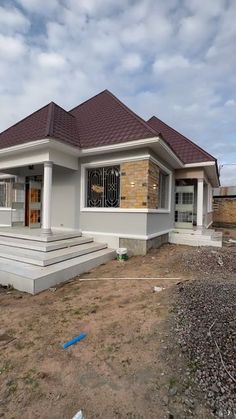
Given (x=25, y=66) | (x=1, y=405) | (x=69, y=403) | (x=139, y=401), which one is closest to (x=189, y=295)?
(x=139, y=401)

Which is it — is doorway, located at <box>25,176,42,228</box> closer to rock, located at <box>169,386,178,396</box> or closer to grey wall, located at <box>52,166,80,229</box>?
grey wall, located at <box>52,166,80,229</box>

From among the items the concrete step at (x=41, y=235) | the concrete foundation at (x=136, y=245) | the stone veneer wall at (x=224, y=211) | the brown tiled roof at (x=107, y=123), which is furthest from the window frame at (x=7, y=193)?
the stone veneer wall at (x=224, y=211)

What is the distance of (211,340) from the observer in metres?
2.56

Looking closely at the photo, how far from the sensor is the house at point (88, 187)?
6.55 meters

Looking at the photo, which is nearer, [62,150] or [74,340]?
[74,340]

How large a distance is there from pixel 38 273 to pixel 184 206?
772cm

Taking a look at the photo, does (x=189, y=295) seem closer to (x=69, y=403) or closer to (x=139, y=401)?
A: (x=139, y=401)

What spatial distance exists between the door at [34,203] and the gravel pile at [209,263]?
5.88 m

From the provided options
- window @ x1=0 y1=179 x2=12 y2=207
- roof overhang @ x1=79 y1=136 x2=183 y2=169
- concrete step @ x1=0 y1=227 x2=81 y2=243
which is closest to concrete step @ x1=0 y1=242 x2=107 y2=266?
concrete step @ x1=0 y1=227 x2=81 y2=243

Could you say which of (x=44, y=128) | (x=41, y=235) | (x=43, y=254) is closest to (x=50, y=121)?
(x=44, y=128)

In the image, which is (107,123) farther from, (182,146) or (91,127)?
(182,146)

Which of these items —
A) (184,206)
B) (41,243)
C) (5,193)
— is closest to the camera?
(41,243)

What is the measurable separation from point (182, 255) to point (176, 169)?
4904 millimetres

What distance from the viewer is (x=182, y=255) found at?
6.77 meters
